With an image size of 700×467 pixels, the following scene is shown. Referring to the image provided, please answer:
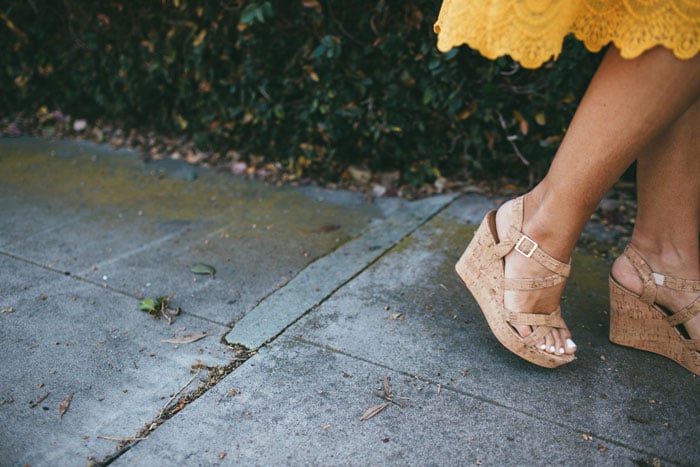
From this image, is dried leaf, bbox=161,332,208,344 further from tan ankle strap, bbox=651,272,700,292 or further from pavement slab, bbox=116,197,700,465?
tan ankle strap, bbox=651,272,700,292

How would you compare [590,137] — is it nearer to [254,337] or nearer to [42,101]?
[254,337]

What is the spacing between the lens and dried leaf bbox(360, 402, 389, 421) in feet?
4.82

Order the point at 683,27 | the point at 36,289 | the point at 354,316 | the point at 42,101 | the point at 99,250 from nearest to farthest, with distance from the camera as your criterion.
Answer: the point at 683,27
the point at 354,316
the point at 36,289
the point at 99,250
the point at 42,101

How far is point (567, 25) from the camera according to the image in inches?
53.3

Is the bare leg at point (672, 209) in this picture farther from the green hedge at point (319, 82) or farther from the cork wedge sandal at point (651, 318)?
the green hedge at point (319, 82)

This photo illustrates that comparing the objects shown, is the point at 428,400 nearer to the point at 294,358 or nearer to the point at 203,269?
the point at 294,358

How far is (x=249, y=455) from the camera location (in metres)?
1.36

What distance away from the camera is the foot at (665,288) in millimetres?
1682

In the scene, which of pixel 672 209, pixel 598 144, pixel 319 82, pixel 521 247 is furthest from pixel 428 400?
pixel 319 82

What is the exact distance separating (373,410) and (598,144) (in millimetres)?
846

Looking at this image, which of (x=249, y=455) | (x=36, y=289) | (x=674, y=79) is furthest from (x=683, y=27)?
(x=36, y=289)

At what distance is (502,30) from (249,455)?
1115mm

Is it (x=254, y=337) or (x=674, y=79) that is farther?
(x=254, y=337)

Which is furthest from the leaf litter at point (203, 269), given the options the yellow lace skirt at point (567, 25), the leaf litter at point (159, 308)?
the yellow lace skirt at point (567, 25)
